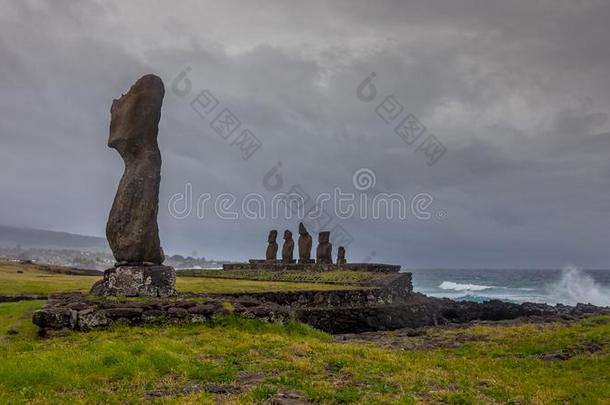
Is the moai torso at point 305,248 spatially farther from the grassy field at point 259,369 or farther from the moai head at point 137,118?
the grassy field at point 259,369

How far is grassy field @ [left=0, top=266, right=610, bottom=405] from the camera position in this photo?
8.88 meters

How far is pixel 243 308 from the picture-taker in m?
17.1

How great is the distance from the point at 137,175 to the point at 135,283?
3807mm

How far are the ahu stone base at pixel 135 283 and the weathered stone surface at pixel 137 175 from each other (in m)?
0.44

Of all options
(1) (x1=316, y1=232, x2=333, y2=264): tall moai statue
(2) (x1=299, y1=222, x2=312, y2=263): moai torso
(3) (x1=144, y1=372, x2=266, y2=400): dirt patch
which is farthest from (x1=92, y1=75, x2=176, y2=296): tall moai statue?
(2) (x1=299, y1=222, x2=312, y2=263): moai torso

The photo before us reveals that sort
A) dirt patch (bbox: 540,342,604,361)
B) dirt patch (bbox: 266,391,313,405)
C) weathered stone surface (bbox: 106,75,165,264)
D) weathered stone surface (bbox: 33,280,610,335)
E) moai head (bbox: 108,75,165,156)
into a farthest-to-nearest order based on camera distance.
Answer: moai head (bbox: 108,75,165,156) < weathered stone surface (bbox: 106,75,165,264) < dirt patch (bbox: 540,342,604,361) < weathered stone surface (bbox: 33,280,610,335) < dirt patch (bbox: 266,391,313,405)

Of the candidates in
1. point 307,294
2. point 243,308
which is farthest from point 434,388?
point 307,294

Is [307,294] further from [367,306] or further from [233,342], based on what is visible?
[233,342]

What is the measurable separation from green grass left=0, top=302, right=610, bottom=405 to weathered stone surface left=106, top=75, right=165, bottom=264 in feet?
13.2

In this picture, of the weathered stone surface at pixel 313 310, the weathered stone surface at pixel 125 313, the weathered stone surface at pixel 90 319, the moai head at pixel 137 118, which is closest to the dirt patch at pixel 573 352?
the weathered stone surface at pixel 313 310

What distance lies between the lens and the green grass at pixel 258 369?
8906 mm

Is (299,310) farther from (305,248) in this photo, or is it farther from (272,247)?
(272,247)

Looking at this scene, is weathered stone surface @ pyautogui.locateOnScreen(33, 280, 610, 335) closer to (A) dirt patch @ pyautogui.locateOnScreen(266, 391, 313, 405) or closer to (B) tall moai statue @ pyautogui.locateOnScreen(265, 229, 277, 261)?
(A) dirt patch @ pyautogui.locateOnScreen(266, 391, 313, 405)

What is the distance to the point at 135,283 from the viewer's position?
18531 millimetres
